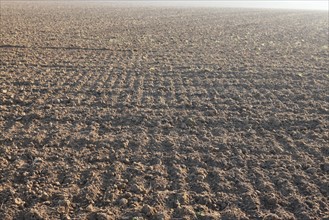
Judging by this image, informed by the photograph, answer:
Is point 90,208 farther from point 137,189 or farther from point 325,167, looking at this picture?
point 325,167

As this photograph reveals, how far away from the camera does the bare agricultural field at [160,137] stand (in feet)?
13.9

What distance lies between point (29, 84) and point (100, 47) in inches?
192

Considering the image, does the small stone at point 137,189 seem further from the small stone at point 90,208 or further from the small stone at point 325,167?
the small stone at point 325,167

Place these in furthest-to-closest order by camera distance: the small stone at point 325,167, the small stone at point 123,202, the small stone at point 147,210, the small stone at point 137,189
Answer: the small stone at point 325,167 < the small stone at point 137,189 < the small stone at point 123,202 < the small stone at point 147,210

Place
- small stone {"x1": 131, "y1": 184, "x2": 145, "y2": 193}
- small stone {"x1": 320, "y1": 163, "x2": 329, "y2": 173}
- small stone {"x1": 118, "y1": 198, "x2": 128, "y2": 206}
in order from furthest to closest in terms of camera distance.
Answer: small stone {"x1": 320, "y1": 163, "x2": 329, "y2": 173} < small stone {"x1": 131, "y1": 184, "x2": 145, "y2": 193} < small stone {"x1": 118, "y1": 198, "x2": 128, "y2": 206}

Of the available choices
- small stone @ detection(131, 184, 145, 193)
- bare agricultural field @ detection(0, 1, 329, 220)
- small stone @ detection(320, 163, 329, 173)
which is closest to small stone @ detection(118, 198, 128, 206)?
bare agricultural field @ detection(0, 1, 329, 220)

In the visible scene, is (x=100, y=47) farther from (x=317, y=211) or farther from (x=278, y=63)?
(x=317, y=211)

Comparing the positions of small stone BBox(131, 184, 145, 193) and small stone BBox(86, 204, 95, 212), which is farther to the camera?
small stone BBox(131, 184, 145, 193)

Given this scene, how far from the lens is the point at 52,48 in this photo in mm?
11914

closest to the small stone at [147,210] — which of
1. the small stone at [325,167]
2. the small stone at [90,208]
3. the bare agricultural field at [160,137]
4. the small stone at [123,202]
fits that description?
the bare agricultural field at [160,137]

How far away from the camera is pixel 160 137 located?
5781 millimetres

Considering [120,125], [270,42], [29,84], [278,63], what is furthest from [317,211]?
[270,42]

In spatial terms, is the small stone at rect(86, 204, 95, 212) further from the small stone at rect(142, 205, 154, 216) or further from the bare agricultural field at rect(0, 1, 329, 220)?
the small stone at rect(142, 205, 154, 216)

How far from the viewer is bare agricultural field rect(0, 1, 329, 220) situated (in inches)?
167
